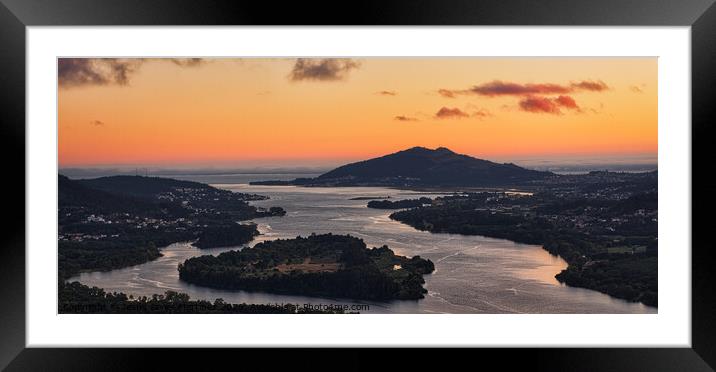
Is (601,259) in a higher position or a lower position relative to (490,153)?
lower

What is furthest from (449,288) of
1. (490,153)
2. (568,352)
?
(568,352)

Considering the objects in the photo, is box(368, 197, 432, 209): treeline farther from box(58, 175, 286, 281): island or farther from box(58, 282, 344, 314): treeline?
box(58, 282, 344, 314): treeline

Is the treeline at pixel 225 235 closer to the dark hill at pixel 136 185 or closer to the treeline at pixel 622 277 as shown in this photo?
the dark hill at pixel 136 185

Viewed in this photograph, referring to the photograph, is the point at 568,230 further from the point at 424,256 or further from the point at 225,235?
the point at 225,235

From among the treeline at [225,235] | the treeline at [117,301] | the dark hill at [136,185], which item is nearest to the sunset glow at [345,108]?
the dark hill at [136,185]

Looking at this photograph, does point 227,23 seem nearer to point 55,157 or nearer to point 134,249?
point 55,157

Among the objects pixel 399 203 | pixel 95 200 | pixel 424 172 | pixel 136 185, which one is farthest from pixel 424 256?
pixel 95 200

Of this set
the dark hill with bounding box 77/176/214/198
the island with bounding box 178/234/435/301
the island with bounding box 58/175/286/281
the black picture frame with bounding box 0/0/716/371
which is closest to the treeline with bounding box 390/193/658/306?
the island with bounding box 178/234/435/301
